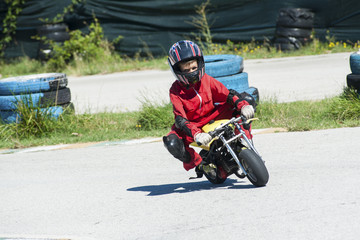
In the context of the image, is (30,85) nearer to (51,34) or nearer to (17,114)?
(17,114)

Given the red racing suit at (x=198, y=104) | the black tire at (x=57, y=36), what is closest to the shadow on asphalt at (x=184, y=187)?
the red racing suit at (x=198, y=104)

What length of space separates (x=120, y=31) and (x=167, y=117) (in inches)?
341

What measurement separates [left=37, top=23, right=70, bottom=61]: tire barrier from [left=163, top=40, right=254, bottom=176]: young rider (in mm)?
12377

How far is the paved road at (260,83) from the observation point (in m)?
10.6

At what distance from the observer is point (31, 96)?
927 centimetres

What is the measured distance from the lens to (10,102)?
9328 millimetres

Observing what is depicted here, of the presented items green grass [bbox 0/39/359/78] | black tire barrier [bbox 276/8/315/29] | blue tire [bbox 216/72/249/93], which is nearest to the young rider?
blue tire [bbox 216/72/249/93]

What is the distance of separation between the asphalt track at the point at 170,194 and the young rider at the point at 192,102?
1.59 feet

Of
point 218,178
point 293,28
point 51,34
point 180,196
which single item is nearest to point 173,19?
point 293,28

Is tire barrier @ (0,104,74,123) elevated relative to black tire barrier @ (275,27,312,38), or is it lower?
lower

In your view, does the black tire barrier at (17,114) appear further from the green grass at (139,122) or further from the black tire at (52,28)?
the black tire at (52,28)

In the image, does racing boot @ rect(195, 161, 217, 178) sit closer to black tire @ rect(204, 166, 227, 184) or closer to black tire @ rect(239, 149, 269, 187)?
black tire @ rect(204, 166, 227, 184)

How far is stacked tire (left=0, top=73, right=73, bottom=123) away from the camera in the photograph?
9281 mm

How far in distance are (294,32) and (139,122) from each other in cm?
701
